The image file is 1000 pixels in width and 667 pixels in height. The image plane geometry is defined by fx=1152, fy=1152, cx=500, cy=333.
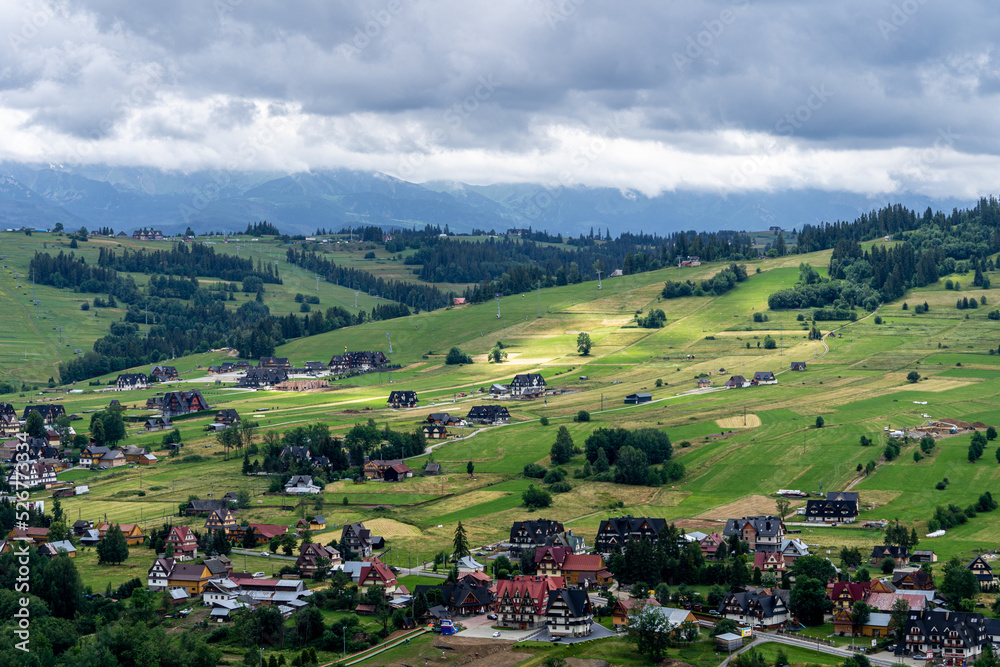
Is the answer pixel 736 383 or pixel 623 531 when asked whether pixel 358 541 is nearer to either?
pixel 623 531

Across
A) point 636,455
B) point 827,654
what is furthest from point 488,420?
point 827,654

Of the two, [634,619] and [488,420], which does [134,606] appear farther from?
[488,420]

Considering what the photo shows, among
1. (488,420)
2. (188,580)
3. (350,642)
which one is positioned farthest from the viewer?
(488,420)

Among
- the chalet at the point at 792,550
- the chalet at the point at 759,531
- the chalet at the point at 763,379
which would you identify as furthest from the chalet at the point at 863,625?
the chalet at the point at 763,379

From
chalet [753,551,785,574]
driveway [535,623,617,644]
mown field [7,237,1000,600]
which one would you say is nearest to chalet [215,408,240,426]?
mown field [7,237,1000,600]

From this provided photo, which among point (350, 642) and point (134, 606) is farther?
point (134, 606)

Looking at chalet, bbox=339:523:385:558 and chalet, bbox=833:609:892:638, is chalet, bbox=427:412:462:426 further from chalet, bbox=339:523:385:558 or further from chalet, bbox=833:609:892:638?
chalet, bbox=833:609:892:638

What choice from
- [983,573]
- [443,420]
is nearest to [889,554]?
[983,573]
